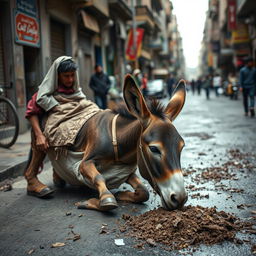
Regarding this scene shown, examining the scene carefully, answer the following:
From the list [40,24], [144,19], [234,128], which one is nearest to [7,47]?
[40,24]

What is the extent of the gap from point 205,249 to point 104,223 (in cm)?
92

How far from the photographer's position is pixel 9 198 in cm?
429

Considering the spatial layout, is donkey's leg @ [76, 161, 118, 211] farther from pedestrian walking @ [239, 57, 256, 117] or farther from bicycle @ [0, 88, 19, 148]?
pedestrian walking @ [239, 57, 256, 117]

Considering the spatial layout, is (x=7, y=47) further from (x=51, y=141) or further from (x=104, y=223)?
(x=104, y=223)

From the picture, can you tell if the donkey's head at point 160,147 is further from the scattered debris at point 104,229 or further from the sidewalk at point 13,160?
the sidewalk at point 13,160

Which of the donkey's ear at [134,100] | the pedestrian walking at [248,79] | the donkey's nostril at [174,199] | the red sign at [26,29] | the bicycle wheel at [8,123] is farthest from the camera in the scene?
the pedestrian walking at [248,79]

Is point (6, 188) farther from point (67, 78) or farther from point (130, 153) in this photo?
point (130, 153)

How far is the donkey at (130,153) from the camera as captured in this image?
2.92 metres

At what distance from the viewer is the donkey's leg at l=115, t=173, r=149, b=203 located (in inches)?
147

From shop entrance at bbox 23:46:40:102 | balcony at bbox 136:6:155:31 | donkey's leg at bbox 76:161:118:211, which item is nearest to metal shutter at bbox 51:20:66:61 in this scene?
shop entrance at bbox 23:46:40:102

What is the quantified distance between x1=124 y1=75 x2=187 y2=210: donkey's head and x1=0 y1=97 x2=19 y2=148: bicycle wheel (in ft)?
14.7

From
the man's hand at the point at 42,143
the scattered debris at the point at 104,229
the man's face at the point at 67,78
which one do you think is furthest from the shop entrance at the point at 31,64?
the scattered debris at the point at 104,229

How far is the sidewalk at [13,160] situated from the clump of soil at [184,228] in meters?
2.80

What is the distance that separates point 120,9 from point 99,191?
20.8m
